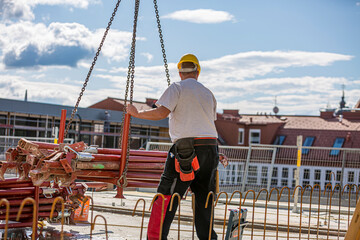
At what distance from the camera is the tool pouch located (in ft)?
17.2

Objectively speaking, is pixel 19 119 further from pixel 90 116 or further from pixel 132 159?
pixel 132 159

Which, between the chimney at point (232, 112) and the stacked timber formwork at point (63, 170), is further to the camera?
the chimney at point (232, 112)

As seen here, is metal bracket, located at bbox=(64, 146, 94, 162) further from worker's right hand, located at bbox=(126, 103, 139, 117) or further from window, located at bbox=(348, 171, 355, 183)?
window, located at bbox=(348, 171, 355, 183)

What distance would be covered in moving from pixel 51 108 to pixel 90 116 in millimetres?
Result: 4118

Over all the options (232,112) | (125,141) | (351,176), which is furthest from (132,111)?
(232,112)

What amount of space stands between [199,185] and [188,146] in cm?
55

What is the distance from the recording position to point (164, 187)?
538cm

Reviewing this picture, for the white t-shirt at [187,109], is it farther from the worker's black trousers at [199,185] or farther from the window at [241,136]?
the window at [241,136]

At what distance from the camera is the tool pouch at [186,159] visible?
524 cm

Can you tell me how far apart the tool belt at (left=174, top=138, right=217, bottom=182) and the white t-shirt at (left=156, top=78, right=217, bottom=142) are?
0.14 meters

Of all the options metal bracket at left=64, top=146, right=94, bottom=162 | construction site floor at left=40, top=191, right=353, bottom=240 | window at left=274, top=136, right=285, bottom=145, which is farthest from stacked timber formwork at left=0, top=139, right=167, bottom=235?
window at left=274, top=136, right=285, bottom=145

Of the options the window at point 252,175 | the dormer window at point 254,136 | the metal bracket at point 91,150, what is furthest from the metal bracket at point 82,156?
the dormer window at point 254,136

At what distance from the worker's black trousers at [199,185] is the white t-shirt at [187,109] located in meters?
0.19

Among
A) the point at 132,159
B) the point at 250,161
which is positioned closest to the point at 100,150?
the point at 132,159
